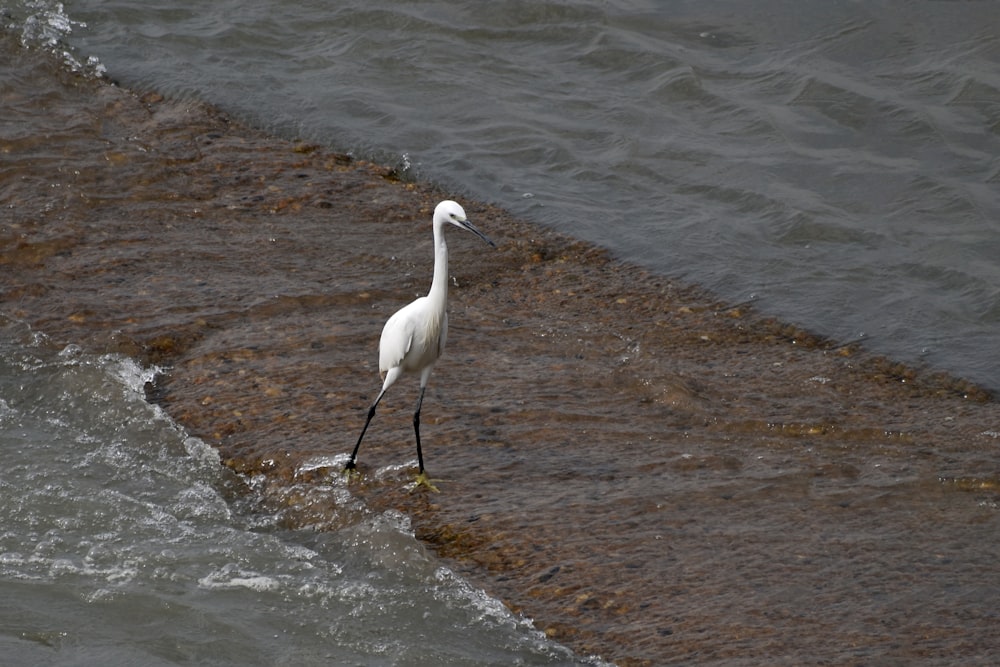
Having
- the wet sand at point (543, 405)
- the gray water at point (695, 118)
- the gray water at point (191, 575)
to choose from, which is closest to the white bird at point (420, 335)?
the wet sand at point (543, 405)

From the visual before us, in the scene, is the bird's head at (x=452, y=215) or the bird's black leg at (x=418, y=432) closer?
the bird's head at (x=452, y=215)

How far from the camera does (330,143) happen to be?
9609mm

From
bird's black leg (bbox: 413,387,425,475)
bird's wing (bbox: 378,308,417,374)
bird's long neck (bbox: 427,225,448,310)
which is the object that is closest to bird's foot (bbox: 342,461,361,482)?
bird's black leg (bbox: 413,387,425,475)

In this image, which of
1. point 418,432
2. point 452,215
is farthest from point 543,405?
point 452,215

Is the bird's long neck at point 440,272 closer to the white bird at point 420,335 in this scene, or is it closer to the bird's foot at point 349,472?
the white bird at point 420,335

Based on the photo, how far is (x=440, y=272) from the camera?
213 inches

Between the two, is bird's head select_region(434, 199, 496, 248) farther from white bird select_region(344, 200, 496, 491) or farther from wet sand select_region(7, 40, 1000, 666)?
wet sand select_region(7, 40, 1000, 666)

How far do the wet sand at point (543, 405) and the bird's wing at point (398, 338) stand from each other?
0.50 meters

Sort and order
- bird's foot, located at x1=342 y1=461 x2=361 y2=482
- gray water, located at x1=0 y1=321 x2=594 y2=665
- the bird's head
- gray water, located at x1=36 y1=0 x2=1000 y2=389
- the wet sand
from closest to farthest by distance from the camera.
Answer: gray water, located at x1=0 y1=321 x2=594 y2=665 < the wet sand < the bird's head < bird's foot, located at x1=342 y1=461 x2=361 y2=482 < gray water, located at x1=36 y1=0 x2=1000 y2=389

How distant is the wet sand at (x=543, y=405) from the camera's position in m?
4.71

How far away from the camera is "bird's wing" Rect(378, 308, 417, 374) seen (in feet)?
17.8

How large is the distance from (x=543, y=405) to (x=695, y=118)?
4.79 meters

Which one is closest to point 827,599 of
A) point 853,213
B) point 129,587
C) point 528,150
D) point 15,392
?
point 129,587

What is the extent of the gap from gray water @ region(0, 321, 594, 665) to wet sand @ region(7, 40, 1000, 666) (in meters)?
0.15
